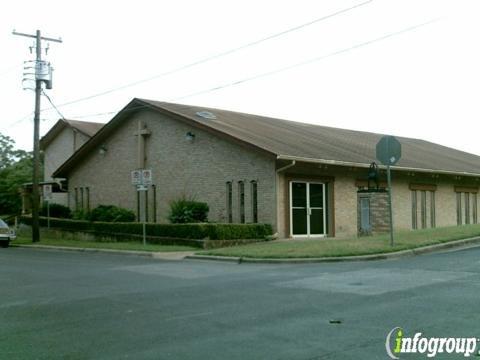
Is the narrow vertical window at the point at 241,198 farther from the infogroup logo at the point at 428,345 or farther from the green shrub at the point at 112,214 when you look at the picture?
the infogroup logo at the point at 428,345

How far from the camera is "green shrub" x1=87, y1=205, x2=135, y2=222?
30.1 meters

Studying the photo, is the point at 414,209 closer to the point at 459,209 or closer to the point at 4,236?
the point at 459,209

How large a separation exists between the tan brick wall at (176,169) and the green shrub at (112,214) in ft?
3.73

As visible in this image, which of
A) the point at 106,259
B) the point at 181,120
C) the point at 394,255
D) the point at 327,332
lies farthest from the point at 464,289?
the point at 181,120

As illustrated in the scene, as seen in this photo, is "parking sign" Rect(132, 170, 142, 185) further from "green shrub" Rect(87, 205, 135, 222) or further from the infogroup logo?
the infogroup logo

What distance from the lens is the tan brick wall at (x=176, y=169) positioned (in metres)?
24.8

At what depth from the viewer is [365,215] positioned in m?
23.5

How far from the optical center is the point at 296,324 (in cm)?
819

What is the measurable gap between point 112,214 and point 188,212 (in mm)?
5876

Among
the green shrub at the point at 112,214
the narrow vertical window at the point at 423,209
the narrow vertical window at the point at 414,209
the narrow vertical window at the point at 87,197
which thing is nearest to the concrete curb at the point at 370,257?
the narrow vertical window at the point at 414,209

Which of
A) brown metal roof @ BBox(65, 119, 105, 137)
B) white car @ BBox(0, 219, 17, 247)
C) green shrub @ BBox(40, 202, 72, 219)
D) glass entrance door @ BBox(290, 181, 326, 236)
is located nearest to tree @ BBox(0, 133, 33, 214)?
brown metal roof @ BBox(65, 119, 105, 137)

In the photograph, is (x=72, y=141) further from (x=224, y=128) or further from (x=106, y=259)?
(x=106, y=259)

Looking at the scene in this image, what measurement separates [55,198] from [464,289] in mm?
36624

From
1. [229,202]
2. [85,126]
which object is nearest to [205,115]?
[229,202]
